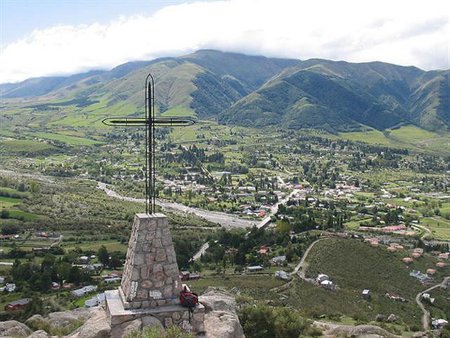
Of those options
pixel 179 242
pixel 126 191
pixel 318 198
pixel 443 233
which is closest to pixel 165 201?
pixel 126 191

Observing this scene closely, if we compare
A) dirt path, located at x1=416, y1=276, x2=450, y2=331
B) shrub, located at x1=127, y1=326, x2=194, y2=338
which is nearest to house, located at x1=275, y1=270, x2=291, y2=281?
dirt path, located at x1=416, y1=276, x2=450, y2=331

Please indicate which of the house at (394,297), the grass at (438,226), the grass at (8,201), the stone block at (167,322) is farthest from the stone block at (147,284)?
the grass at (8,201)

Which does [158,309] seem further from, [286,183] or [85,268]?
[286,183]

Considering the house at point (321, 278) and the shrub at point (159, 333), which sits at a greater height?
the shrub at point (159, 333)

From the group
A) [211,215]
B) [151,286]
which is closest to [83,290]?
[151,286]

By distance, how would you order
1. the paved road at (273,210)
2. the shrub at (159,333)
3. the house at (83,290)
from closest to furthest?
the shrub at (159,333), the house at (83,290), the paved road at (273,210)

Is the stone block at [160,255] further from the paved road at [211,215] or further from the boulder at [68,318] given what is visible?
the paved road at [211,215]

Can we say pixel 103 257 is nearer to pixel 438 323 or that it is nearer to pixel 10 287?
pixel 10 287
